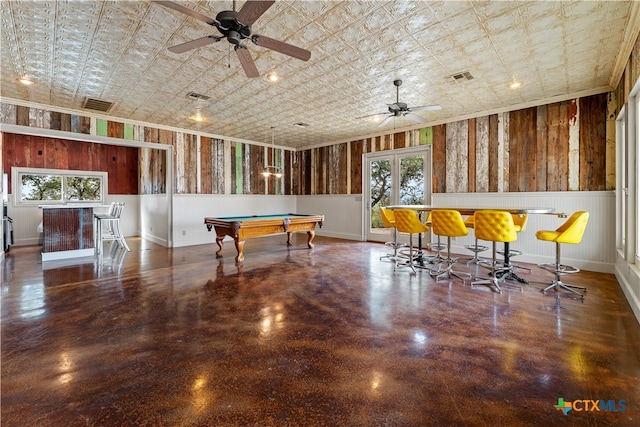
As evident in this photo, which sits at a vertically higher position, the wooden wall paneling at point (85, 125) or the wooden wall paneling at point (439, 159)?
the wooden wall paneling at point (85, 125)

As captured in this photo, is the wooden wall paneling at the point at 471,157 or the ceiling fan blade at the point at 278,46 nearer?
the ceiling fan blade at the point at 278,46

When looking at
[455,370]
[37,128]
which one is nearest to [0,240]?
[37,128]

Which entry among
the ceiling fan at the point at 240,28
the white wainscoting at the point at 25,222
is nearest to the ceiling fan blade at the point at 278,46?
the ceiling fan at the point at 240,28

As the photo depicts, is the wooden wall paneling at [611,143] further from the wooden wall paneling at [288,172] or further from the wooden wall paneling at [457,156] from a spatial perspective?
the wooden wall paneling at [288,172]

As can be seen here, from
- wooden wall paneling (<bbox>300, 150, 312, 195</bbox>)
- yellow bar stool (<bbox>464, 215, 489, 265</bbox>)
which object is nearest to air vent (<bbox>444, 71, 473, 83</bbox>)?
yellow bar stool (<bbox>464, 215, 489, 265</bbox>)

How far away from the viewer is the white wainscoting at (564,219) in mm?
4594

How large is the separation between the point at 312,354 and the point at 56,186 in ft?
30.9

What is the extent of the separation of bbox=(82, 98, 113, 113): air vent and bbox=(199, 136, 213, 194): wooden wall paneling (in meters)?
2.33

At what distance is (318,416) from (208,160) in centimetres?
736

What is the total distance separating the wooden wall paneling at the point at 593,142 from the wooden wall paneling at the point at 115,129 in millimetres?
8636

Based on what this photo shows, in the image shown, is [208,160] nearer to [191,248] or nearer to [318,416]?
[191,248]

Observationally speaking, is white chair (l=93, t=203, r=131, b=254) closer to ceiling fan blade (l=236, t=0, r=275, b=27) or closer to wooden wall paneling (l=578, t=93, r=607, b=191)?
ceiling fan blade (l=236, t=0, r=275, b=27)

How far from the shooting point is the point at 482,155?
5910 mm

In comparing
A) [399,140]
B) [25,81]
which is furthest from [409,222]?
[25,81]
